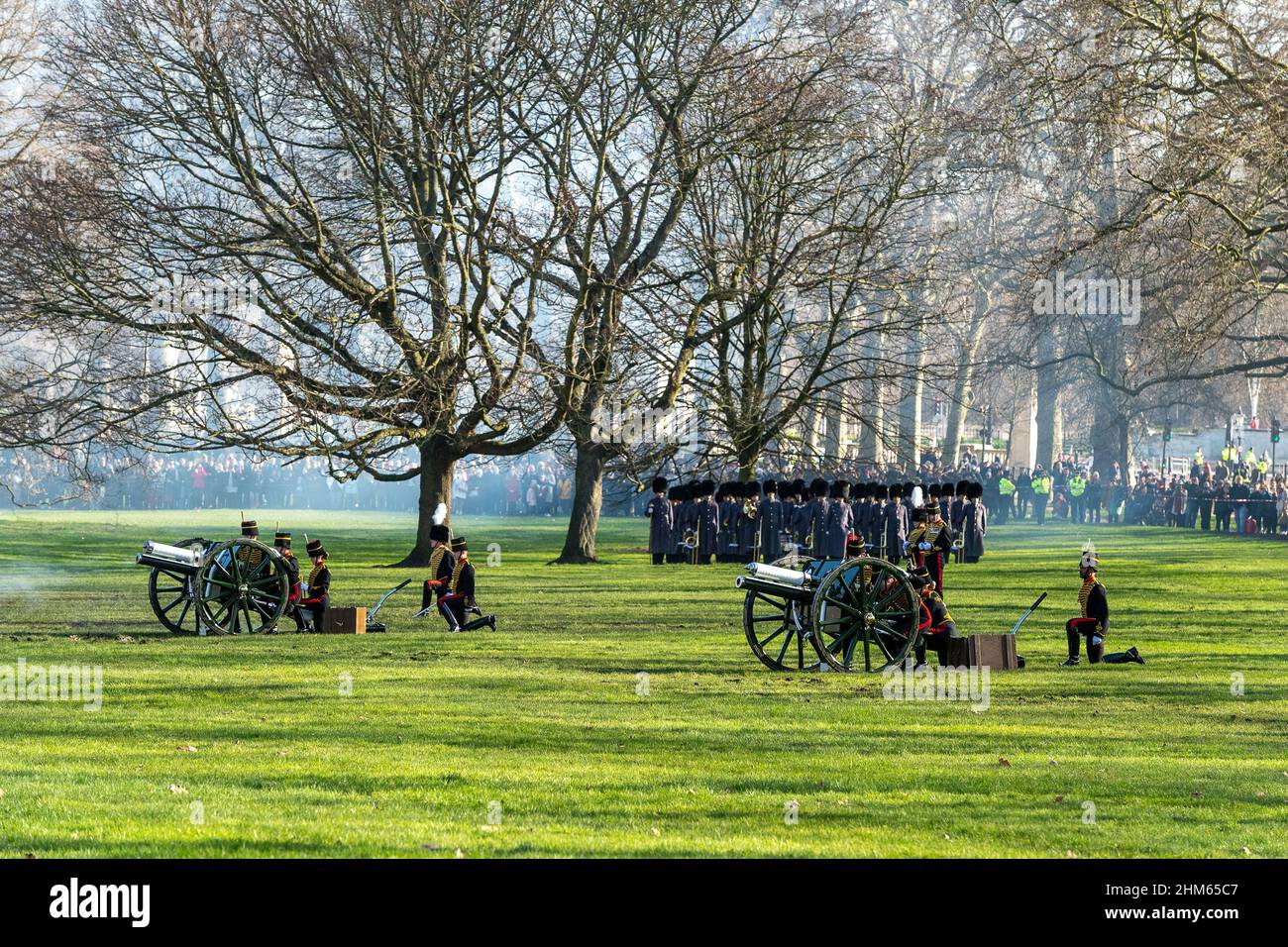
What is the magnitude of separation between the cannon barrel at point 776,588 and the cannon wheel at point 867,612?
13cm

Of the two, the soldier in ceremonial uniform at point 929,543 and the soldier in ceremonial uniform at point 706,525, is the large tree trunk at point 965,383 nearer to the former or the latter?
the soldier in ceremonial uniform at point 706,525

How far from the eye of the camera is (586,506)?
35.8 meters

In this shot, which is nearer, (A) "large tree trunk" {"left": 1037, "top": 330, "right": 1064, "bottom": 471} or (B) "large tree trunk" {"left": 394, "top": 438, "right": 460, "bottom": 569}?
(B) "large tree trunk" {"left": 394, "top": 438, "right": 460, "bottom": 569}

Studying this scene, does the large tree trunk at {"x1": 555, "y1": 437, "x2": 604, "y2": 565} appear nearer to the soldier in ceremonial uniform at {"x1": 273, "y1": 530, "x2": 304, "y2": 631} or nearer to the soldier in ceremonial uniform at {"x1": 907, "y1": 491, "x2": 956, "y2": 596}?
the soldier in ceremonial uniform at {"x1": 273, "y1": 530, "x2": 304, "y2": 631}

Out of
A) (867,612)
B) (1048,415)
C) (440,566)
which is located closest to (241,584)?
(440,566)

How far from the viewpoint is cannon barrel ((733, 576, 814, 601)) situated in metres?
16.2

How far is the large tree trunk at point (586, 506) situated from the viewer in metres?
35.5

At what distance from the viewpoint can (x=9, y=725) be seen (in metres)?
12.9

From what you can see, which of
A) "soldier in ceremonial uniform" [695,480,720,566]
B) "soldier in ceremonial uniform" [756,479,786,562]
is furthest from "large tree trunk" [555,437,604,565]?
"soldier in ceremonial uniform" [756,479,786,562]

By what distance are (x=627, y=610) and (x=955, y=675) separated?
24.7ft

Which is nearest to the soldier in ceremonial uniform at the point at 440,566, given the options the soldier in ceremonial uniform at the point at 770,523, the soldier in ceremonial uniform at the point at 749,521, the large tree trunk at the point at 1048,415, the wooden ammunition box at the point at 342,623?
the wooden ammunition box at the point at 342,623

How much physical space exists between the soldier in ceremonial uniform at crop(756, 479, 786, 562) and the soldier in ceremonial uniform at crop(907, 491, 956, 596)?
48.9 feet
